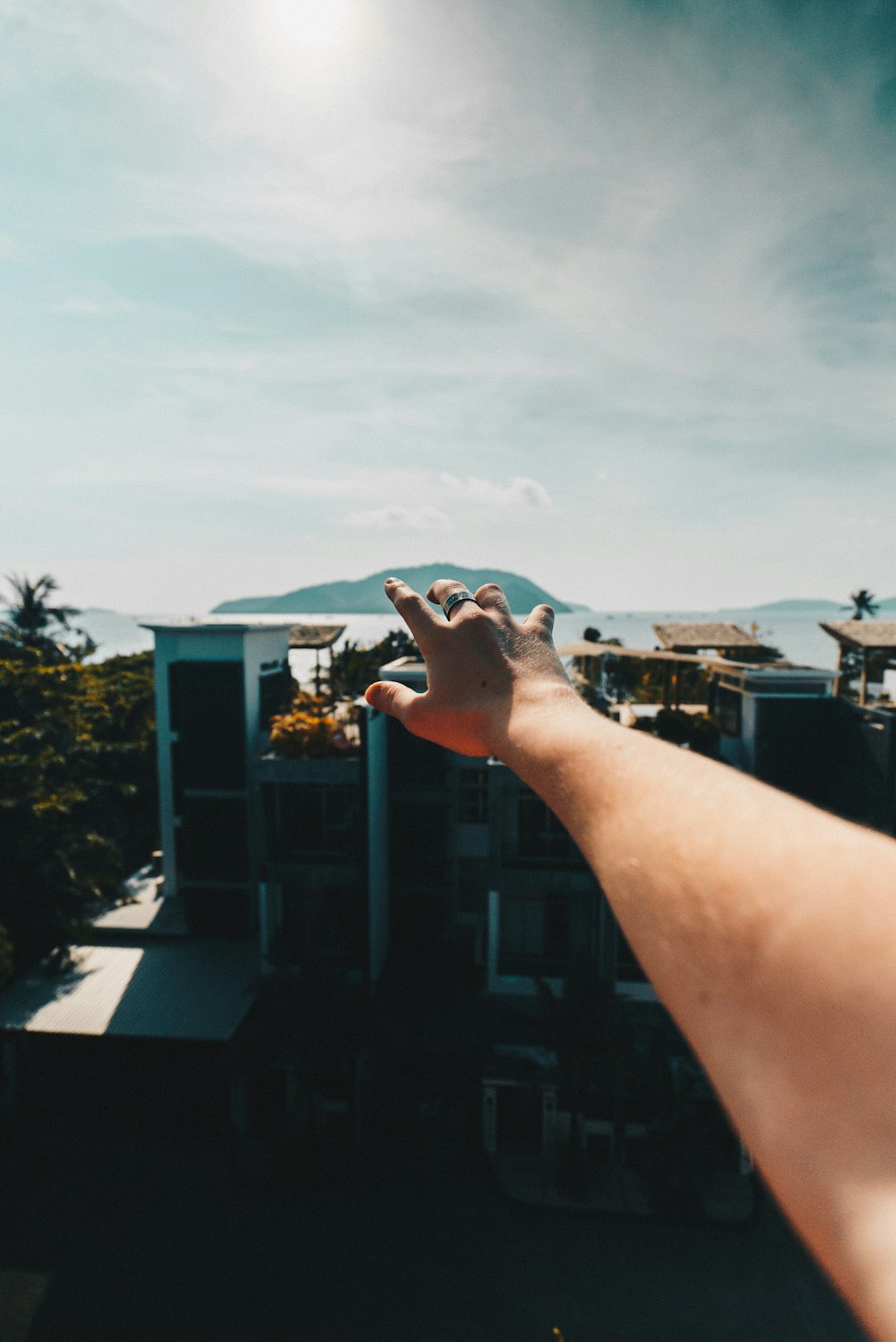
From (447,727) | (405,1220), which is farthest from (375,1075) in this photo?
(447,727)

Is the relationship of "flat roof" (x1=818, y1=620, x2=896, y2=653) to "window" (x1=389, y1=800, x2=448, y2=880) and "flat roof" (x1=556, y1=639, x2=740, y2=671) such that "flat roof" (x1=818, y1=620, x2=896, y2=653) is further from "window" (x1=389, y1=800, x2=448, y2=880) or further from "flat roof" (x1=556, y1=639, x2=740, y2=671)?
"window" (x1=389, y1=800, x2=448, y2=880)

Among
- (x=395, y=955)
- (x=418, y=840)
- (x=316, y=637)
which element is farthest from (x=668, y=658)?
(x=316, y=637)

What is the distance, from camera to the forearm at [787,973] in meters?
0.90

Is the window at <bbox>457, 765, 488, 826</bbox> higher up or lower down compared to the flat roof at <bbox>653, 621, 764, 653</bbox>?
lower down

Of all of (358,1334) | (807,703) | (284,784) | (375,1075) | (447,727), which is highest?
(447,727)

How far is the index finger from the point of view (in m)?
3.09

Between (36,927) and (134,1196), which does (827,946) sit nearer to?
(134,1196)

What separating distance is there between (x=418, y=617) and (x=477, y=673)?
444 millimetres

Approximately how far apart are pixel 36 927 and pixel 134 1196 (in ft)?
25.3

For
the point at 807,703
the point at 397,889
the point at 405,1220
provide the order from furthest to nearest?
the point at 397,889
the point at 807,703
the point at 405,1220

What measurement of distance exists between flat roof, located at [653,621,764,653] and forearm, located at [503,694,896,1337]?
20.9 metres

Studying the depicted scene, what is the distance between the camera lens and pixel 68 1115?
17.8m

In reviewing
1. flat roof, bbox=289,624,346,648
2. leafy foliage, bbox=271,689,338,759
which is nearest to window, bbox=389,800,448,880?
leafy foliage, bbox=271,689,338,759

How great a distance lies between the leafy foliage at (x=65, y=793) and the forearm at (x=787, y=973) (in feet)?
67.6
